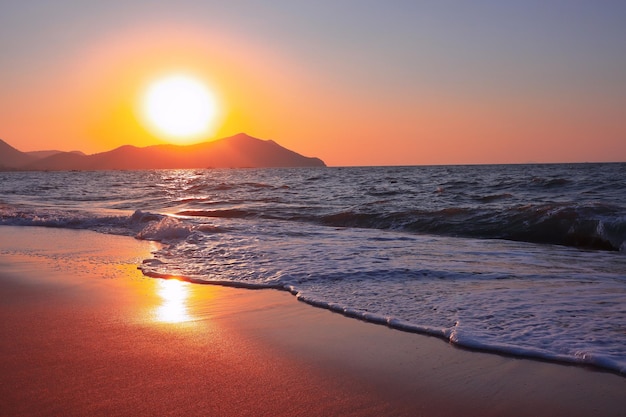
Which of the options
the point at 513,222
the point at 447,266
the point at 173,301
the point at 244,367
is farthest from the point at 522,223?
the point at 244,367

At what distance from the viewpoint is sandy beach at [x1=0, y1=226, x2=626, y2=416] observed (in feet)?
9.65

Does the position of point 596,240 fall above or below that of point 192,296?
above

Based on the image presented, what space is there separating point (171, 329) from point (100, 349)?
717mm

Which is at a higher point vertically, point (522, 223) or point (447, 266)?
point (522, 223)

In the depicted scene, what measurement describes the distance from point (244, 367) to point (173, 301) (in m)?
2.19

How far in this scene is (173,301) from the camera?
218 inches

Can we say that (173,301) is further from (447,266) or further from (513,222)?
(513,222)

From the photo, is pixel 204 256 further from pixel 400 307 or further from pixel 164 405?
pixel 164 405

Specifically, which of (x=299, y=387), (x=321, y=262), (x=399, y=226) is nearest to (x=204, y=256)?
(x=321, y=262)

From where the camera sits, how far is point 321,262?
7895mm

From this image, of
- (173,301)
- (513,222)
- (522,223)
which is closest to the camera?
(173,301)

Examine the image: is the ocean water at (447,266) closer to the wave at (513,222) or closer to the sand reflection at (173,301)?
the wave at (513,222)

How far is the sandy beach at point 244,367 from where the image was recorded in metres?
2.94

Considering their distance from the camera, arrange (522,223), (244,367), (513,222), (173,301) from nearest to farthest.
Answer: (244,367) → (173,301) → (522,223) → (513,222)
